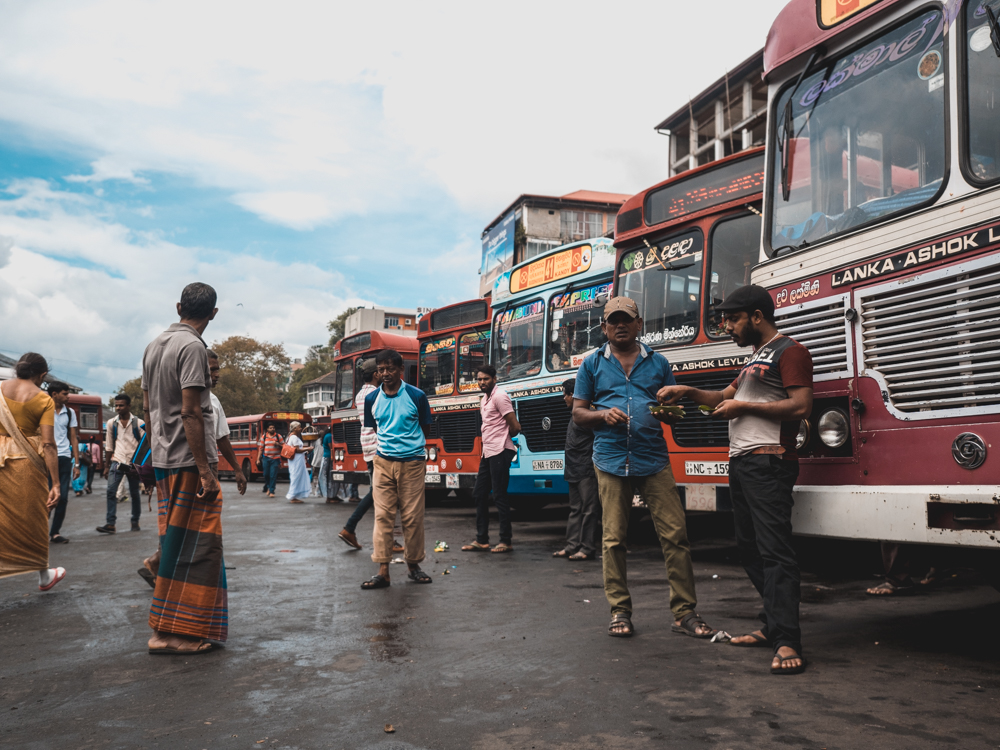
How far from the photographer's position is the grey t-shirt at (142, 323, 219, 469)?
4.67 meters

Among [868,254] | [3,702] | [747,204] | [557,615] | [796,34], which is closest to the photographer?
[3,702]

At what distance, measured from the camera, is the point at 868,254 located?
172 inches

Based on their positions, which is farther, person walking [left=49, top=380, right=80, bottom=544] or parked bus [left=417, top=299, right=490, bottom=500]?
parked bus [left=417, top=299, right=490, bottom=500]

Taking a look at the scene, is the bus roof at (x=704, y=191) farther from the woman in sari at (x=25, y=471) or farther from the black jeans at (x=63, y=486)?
the black jeans at (x=63, y=486)

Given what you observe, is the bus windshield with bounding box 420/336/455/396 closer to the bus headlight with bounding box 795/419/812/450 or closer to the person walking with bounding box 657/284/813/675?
the bus headlight with bounding box 795/419/812/450

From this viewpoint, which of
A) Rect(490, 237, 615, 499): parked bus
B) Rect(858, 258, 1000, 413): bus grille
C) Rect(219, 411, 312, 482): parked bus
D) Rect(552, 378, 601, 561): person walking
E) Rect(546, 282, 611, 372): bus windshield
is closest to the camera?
Rect(858, 258, 1000, 413): bus grille

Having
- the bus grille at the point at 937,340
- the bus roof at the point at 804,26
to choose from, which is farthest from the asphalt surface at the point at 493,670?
the bus roof at the point at 804,26

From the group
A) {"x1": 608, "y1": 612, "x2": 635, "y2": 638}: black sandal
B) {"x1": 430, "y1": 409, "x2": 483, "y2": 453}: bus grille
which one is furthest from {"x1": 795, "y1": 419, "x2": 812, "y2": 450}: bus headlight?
{"x1": 430, "y1": 409, "x2": 483, "y2": 453}: bus grille

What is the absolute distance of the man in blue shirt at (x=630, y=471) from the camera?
473 centimetres

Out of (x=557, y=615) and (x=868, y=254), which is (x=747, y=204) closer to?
(x=868, y=254)

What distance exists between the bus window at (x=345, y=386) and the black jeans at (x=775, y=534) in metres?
14.0

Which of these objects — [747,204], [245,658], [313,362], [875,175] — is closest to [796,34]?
[875,175]

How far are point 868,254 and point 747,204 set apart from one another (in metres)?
3.07

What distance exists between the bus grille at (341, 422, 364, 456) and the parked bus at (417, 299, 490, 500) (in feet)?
7.70
